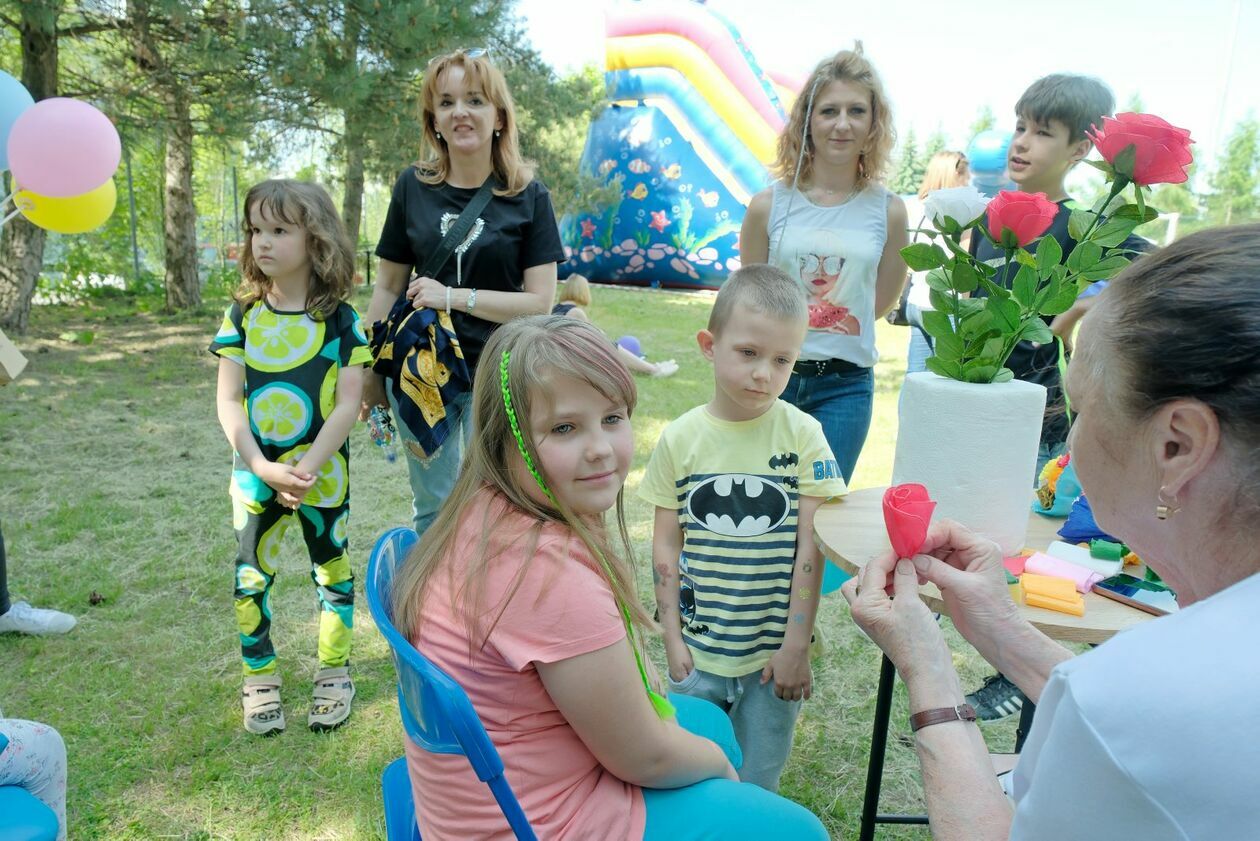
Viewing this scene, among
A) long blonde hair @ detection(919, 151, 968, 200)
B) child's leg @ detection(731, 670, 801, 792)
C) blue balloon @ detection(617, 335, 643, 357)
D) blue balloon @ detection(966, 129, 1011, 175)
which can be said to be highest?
blue balloon @ detection(966, 129, 1011, 175)

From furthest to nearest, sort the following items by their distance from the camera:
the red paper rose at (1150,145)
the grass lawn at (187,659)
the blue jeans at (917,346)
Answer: the blue jeans at (917,346) < the grass lawn at (187,659) < the red paper rose at (1150,145)

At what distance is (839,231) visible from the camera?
2.58 m

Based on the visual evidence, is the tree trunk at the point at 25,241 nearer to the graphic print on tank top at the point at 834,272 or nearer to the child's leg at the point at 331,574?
the child's leg at the point at 331,574

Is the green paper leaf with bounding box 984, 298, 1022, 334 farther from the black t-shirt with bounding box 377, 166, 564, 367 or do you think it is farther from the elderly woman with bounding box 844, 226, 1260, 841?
the black t-shirt with bounding box 377, 166, 564, 367

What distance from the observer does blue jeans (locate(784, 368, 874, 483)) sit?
2582mm

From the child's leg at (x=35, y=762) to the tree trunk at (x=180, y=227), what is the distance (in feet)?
24.7

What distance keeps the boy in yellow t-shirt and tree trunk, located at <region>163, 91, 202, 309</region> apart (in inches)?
298

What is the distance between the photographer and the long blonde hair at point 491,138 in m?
2.66

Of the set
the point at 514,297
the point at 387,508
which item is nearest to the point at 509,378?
the point at 514,297

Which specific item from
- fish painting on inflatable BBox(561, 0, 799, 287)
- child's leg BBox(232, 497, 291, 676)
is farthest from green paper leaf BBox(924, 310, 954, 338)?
fish painting on inflatable BBox(561, 0, 799, 287)

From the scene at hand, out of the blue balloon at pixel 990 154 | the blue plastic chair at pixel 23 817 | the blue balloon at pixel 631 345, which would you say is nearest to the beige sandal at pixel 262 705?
the blue plastic chair at pixel 23 817

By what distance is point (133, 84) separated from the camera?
699 centimetres

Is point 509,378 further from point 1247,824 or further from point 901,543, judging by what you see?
point 1247,824

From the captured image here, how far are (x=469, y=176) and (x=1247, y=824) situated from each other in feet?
8.34
